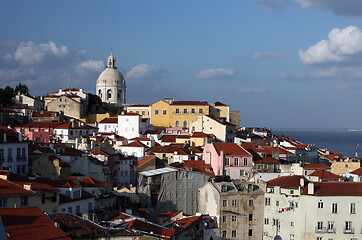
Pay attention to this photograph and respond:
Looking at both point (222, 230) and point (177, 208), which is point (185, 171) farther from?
point (222, 230)

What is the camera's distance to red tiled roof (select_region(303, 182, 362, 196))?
1615 inches

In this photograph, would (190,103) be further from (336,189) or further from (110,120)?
(336,189)

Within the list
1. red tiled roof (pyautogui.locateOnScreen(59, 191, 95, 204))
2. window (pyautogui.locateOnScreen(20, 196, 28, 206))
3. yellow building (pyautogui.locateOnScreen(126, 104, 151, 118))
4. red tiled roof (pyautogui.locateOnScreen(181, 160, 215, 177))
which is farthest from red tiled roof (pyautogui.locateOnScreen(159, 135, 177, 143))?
window (pyautogui.locateOnScreen(20, 196, 28, 206))

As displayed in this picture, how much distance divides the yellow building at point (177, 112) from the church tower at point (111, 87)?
79.1ft

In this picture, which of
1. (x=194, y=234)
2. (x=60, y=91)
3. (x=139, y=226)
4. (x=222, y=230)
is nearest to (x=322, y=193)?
(x=222, y=230)

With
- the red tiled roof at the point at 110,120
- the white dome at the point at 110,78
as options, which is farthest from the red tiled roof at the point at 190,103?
the white dome at the point at 110,78

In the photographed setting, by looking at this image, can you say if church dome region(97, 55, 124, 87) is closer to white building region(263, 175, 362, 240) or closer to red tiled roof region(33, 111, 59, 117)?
red tiled roof region(33, 111, 59, 117)

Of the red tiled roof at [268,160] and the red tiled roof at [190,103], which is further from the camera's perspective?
the red tiled roof at [190,103]

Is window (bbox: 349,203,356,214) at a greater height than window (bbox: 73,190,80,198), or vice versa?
window (bbox: 73,190,80,198)

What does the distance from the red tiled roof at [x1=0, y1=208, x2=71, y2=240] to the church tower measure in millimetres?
88384

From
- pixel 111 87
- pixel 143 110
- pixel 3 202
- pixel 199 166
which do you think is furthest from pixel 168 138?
pixel 3 202

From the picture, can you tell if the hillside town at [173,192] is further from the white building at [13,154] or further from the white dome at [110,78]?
the white dome at [110,78]

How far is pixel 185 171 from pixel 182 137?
86.2 feet

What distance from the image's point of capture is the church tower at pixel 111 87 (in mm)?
115375
